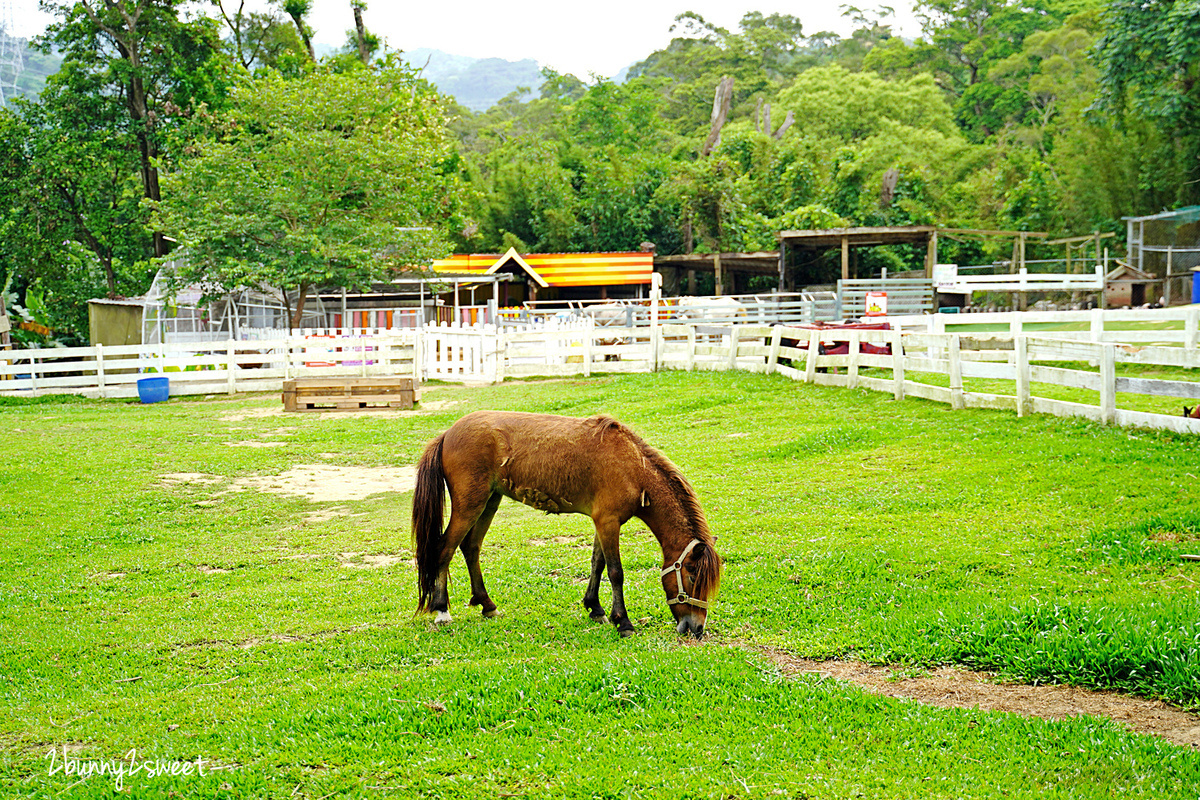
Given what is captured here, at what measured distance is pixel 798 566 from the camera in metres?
6.89

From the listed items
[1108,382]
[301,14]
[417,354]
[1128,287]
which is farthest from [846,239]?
[301,14]

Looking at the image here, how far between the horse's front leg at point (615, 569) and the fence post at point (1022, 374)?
23.1 feet

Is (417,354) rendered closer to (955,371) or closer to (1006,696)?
(955,371)

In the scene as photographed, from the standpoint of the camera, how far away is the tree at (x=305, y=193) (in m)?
26.2

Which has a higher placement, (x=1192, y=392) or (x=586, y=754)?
(x=1192, y=392)

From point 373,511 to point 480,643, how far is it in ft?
15.6

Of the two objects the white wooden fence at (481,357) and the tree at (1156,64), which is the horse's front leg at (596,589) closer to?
the white wooden fence at (481,357)

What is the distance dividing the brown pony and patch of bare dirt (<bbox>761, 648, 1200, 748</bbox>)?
0.80 m

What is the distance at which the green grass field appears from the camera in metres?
3.91

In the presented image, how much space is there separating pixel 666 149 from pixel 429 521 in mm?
59885

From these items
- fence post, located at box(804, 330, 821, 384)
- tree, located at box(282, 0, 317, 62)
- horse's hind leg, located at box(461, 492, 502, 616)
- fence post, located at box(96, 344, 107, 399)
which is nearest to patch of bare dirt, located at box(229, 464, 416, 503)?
horse's hind leg, located at box(461, 492, 502, 616)

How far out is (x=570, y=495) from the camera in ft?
19.5

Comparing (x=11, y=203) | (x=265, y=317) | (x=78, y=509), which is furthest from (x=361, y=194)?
(x=78, y=509)

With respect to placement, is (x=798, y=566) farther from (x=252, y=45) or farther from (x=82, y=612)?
(x=252, y=45)
